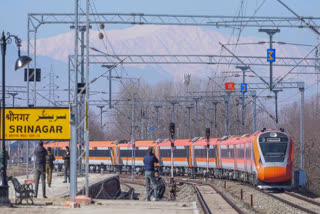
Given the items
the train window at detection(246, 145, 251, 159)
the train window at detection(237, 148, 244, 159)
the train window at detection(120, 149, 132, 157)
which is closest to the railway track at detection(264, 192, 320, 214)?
the train window at detection(246, 145, 251, 159)

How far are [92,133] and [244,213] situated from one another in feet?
361

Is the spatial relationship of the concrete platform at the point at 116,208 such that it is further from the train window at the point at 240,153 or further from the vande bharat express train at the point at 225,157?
the train window at the point at 240,153

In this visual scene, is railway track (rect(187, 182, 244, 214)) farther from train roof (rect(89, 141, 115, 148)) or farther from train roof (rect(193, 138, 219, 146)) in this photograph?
train roof (rect(89, 141, 115, 148))

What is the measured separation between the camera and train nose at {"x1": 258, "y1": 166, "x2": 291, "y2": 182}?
117ft

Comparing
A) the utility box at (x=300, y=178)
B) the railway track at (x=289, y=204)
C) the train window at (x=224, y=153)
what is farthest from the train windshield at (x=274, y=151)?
the train window at (x=224, y=153)

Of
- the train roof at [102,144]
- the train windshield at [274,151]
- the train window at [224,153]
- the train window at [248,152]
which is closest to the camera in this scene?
the train windshield at [274,151]

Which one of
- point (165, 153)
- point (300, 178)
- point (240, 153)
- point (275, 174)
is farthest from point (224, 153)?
point (275, 174)

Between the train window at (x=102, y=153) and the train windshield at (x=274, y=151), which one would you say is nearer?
the train windshield at (x=274, y=151)

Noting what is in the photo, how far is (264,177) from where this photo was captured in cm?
3603

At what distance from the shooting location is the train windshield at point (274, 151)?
36.2 meters

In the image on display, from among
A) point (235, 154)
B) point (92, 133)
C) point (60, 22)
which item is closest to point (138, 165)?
point (235, 154)

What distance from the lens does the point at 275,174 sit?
35812 millimetres

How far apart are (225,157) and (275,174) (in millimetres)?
17523

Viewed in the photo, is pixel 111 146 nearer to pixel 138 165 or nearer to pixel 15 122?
pixel 138 165
